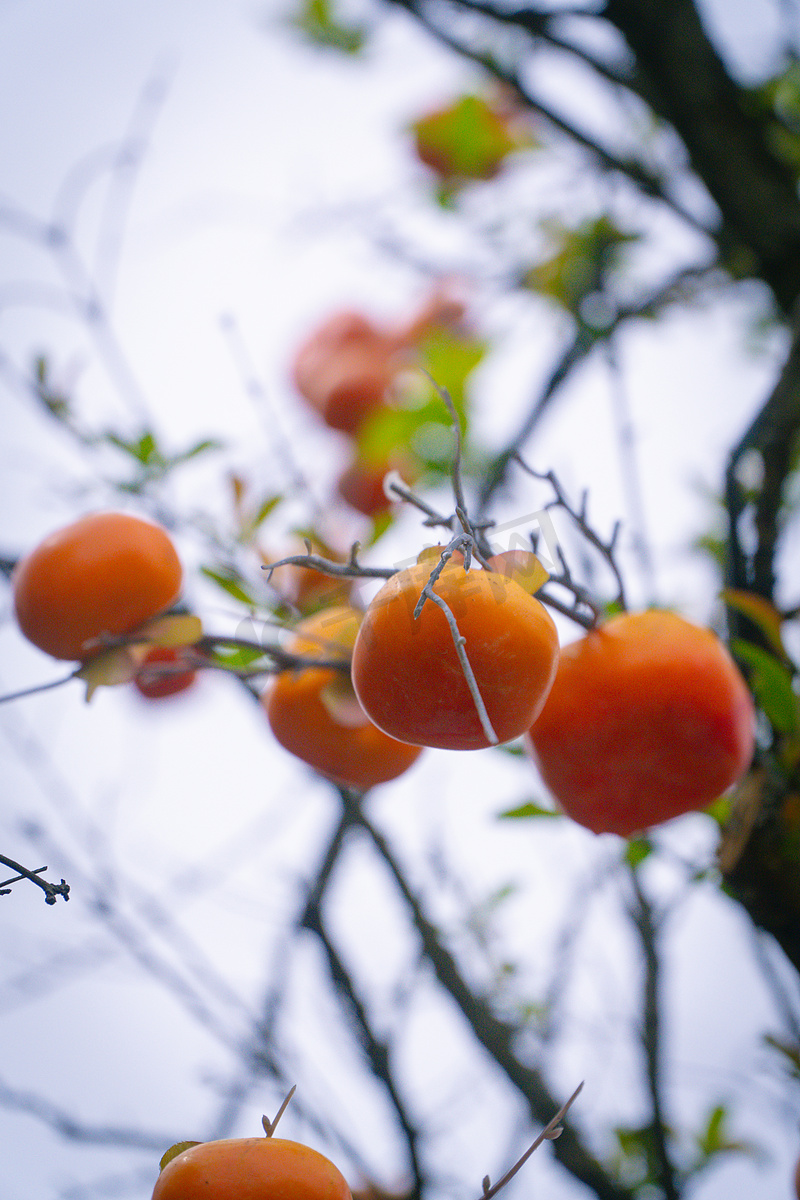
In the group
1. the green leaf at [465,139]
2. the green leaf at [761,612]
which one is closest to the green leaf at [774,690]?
the green leaf at [761,612]

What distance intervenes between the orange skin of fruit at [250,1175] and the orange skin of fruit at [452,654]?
8.0 inches

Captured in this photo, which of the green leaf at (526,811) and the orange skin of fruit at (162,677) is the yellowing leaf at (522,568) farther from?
the green leaf at (526,811)

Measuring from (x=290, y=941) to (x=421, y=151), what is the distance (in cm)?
148

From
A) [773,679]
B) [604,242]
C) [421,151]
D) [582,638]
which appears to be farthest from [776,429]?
[421,151]

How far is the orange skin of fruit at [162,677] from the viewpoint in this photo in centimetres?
49

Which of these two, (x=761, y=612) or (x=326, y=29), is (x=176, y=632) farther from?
(x=326, y=29)

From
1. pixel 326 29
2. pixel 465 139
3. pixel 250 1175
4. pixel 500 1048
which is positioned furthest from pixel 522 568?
pixel 326 29

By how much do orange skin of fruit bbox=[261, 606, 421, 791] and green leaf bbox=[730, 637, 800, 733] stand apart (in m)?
0.27

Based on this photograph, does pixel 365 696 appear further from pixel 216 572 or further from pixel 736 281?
pixel 736 281

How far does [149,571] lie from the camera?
1.68 feet

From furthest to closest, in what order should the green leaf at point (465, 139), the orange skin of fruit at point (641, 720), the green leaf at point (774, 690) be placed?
the green leaf at point (465, 139) → the green leaf at point (774, 690) → the orange skin of fruit at point (641, 720)

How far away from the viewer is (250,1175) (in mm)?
347

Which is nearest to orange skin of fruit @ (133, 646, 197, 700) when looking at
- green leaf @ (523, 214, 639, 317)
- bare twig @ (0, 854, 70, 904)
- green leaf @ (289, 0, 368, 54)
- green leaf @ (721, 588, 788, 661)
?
bare twig @ (0, 854, 70, 904)

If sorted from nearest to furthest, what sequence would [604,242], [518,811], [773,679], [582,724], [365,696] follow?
[365,696]
[582,724]
[773,679]
[518,811]
[604,242]
